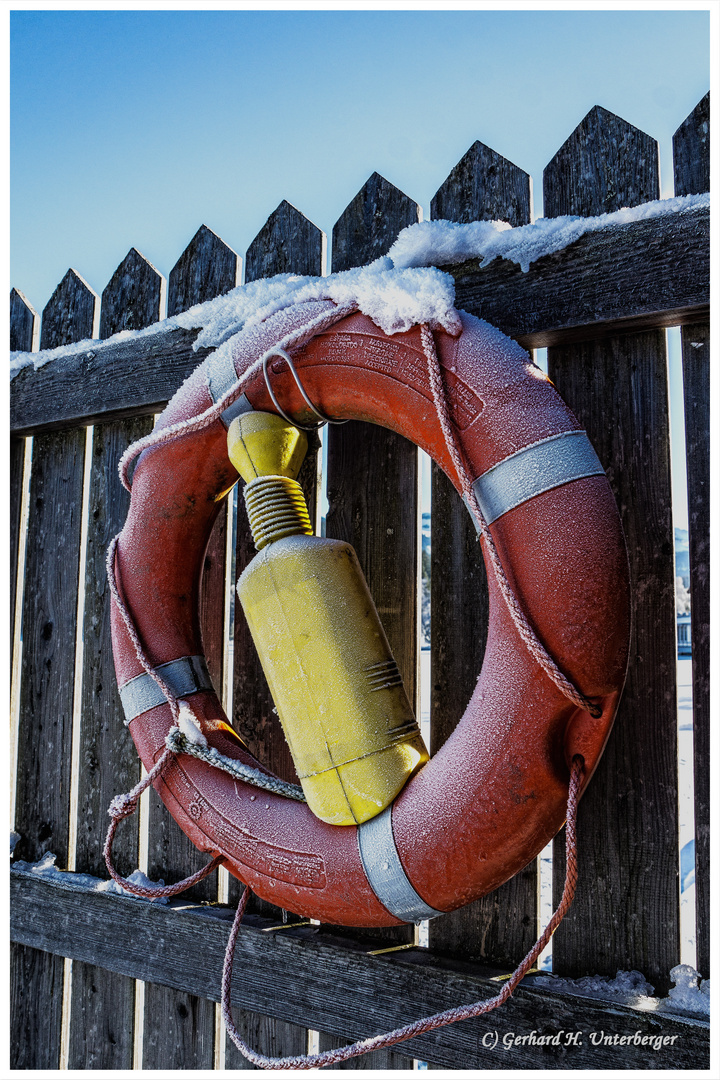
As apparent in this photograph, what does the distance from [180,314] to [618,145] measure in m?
1.02

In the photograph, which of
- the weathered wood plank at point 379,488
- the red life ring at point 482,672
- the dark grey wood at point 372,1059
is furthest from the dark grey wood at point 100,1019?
the weathered wood plank at point 379,488

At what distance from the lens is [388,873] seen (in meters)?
1.08

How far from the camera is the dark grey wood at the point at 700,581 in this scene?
1148 millimetres

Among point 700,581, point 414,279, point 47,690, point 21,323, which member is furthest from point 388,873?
point 21,323

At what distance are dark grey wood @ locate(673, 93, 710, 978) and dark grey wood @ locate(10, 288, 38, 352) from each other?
174 centimetres

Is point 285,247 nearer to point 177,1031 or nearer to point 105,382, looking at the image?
point 105,382

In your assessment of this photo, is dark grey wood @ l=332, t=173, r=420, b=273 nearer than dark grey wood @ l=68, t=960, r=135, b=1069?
Yes

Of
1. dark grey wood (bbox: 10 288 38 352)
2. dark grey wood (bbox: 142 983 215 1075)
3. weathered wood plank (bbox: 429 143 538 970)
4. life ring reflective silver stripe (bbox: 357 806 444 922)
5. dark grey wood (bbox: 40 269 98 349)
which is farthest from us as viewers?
dark grey wood (bbox: 10 288 38 352)

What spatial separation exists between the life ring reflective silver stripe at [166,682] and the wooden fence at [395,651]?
0.23 metres

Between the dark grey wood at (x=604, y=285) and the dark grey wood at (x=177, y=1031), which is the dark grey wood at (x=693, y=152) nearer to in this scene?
the dark grey wood at (x=604, y=285)

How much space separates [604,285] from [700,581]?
0.54m

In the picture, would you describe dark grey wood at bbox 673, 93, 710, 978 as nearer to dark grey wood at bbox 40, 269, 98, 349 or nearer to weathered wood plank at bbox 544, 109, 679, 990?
weathered wood plank at bbox 544, 109, 679, 990

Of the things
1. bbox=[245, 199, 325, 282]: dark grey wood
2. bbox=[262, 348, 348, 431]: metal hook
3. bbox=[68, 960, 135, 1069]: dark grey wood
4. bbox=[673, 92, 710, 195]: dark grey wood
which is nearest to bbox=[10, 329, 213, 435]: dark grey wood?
bbox=[245, 199, 325, 282]: dark grey wood

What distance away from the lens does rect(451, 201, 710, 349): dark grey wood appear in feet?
3.98
